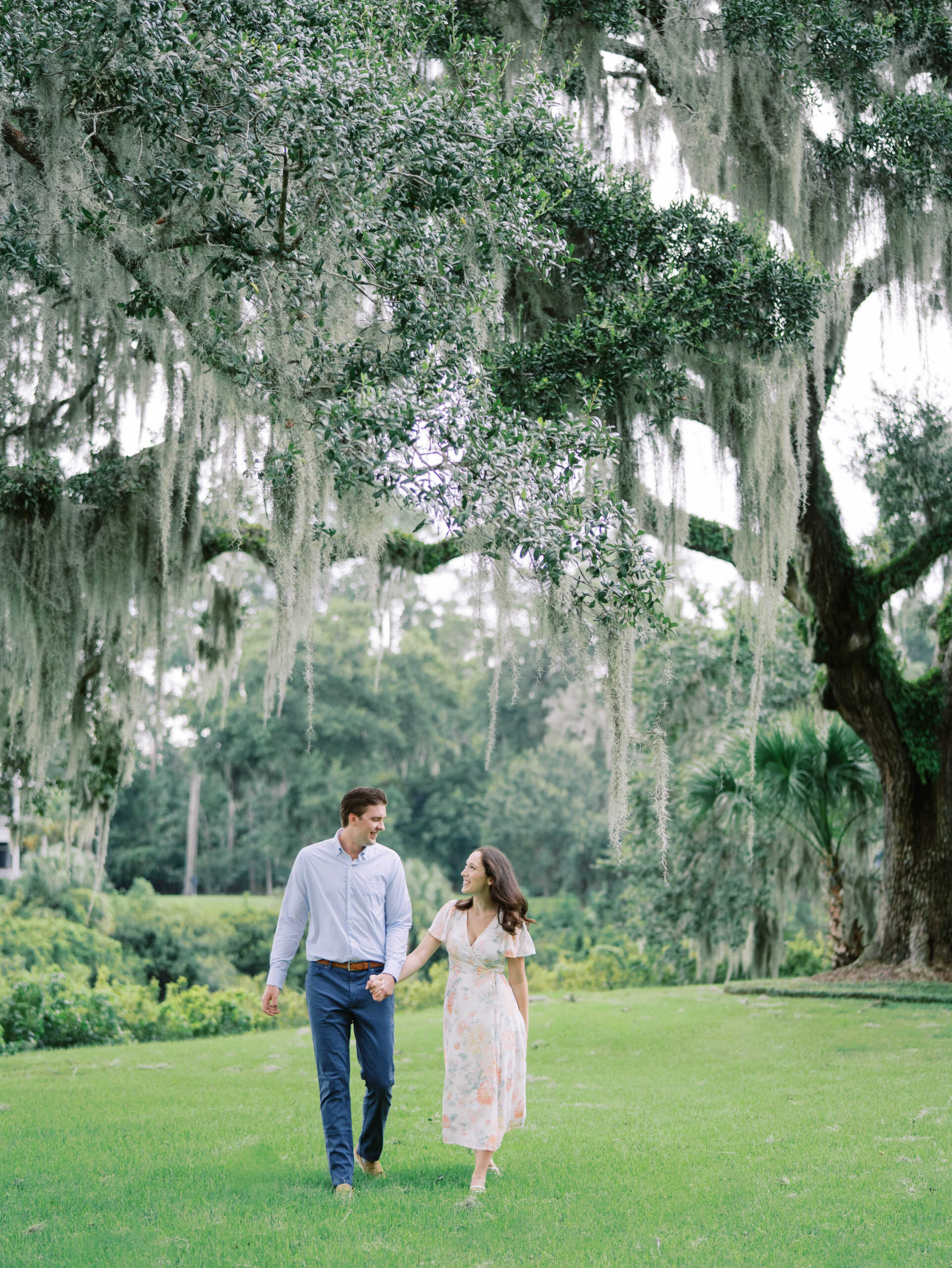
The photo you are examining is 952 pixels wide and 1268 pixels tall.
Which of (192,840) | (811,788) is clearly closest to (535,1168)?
(811,788)

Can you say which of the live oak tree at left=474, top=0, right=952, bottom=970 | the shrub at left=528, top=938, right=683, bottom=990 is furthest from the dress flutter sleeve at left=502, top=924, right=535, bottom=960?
the shrub at left=528, top=938, right=683, bottom=990

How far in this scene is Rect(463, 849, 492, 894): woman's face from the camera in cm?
394

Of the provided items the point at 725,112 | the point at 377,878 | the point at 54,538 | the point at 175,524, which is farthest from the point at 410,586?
the point at 377,878

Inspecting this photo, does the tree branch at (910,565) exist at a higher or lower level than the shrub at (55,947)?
higher

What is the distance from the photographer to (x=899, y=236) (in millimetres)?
8164

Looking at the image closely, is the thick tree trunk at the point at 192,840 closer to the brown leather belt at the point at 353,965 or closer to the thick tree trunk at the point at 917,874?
the thick tree trunk at the point at 917,874

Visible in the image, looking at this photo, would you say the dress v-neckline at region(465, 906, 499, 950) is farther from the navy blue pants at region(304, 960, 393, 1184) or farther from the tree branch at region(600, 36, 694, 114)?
the tree branch at region(600, 36, 694, 114)

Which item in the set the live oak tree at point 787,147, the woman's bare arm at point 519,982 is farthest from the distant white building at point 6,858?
the woman's bare arm at point 519,982

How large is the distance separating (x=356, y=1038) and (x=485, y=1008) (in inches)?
18.6

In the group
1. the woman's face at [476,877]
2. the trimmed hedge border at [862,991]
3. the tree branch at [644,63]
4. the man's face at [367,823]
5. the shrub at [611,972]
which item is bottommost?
the shrub at [611,972]

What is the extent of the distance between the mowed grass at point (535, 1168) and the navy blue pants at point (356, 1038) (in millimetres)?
226

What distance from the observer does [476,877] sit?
3.95 m

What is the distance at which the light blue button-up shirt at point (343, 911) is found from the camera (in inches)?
156

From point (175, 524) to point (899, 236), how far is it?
575cm
